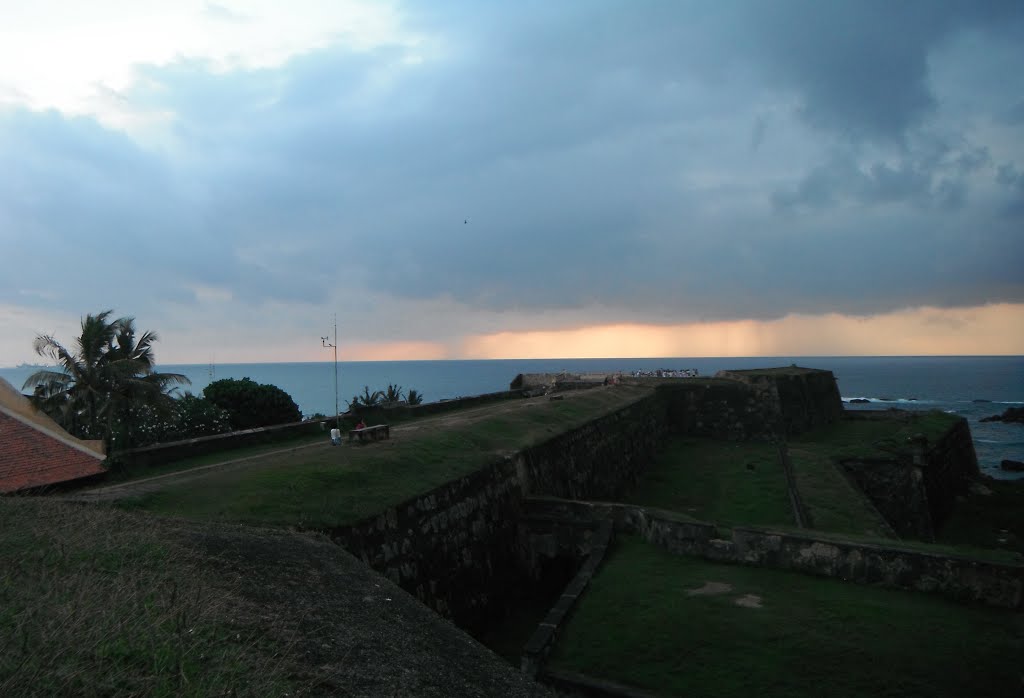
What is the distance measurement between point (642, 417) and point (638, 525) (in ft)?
48.3

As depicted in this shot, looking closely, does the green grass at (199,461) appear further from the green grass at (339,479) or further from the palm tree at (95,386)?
the palm tree at (95,386)

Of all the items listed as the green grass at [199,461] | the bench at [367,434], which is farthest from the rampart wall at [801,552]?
the green grass at [199,461]

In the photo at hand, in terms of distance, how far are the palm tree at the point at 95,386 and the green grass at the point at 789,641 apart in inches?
829

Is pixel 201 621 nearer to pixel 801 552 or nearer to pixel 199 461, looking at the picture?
pixel 801 552

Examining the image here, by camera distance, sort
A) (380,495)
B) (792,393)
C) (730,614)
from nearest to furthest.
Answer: (730,614), (380,495), (792,393)

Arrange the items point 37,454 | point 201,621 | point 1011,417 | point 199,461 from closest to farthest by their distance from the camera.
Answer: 1. point 201,621
2. point 37,454
3. point 199,461
4. point 1011,417

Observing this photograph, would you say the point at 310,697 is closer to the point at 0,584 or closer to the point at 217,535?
the point at 0,584

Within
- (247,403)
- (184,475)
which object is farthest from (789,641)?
(247,403)

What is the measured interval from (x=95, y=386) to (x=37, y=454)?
10388mm

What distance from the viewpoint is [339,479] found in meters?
11.7

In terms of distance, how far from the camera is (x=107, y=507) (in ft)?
28.9

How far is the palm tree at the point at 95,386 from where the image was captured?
78.5 ft

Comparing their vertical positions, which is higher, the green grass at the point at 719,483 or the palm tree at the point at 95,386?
the palm tree at the point at 95,386

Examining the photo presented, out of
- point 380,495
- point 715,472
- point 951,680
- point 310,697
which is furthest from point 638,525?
point 715,472
